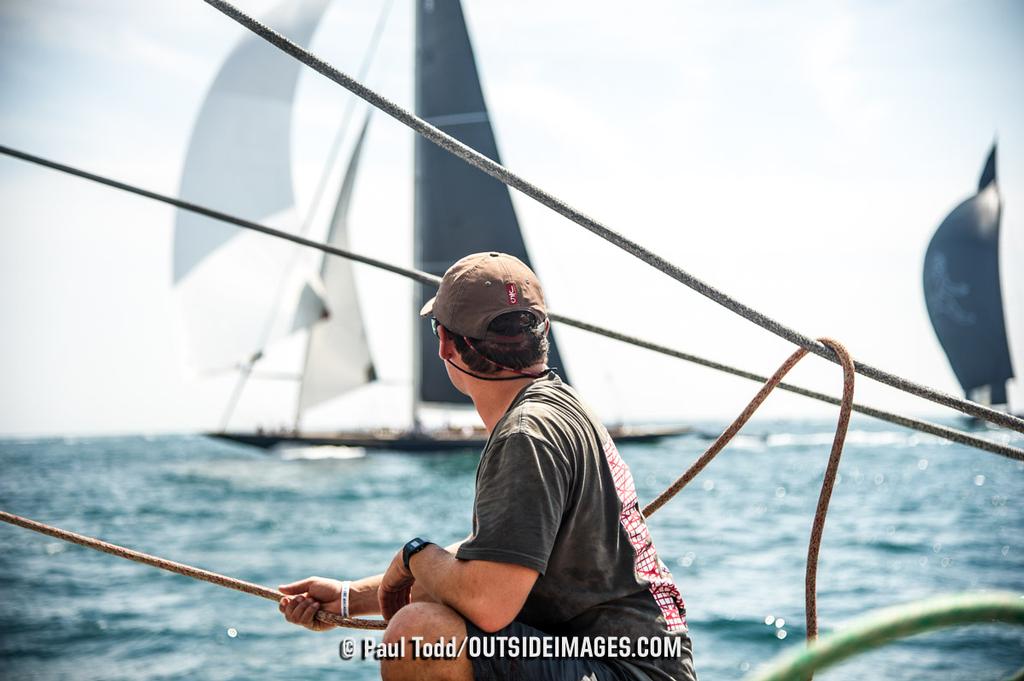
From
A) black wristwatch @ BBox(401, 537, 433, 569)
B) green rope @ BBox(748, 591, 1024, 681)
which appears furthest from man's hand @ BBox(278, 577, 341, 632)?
green rope @ BBox(748, 591, 1024, 681)

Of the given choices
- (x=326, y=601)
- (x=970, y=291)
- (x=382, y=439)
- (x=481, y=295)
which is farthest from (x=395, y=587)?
(x=970, y=291)

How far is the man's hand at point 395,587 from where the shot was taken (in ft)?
5.39

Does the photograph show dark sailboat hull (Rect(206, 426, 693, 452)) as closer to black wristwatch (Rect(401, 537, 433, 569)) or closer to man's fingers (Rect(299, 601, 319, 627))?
man's fingers (Rect(299, 601, 319, 627))

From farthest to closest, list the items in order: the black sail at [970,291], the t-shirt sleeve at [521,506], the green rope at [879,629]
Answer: the black sail at [970,291], the t-shirt sleeve at [521,506], the green rope at [879,629]

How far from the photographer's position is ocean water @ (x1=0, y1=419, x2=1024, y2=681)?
7.64 metres

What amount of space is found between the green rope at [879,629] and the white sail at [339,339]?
3022 centimetres

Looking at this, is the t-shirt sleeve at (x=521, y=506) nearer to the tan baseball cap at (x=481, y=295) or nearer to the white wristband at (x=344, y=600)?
the tan baseball cap at (x=481, y=295)

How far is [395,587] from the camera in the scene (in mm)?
1682

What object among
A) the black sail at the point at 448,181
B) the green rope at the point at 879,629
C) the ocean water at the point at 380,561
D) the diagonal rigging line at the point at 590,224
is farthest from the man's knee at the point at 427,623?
the black sail at the point at 448,181

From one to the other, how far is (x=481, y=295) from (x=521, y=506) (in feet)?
1.29

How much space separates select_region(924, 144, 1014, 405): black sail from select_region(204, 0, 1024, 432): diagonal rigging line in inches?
1417

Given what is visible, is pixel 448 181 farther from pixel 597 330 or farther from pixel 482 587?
pixel 482 587

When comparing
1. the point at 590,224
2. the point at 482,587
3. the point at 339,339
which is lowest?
the point at 482,587

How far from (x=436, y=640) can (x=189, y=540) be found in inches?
645
